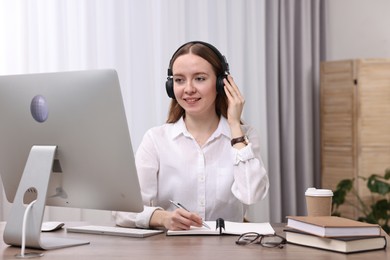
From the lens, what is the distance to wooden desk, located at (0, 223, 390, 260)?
1620 millimetres

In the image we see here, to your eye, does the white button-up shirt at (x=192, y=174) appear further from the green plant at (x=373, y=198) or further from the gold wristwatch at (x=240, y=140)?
the green plant at (x=373, y=198)

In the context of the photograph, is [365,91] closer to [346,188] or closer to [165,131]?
[346,188]

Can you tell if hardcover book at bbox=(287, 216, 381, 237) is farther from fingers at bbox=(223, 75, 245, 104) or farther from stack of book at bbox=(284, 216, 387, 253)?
fingers at bbox=(223, 75, 245, 104)

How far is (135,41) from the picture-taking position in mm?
3658

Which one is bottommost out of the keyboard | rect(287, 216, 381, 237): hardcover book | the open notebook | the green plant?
the green plant

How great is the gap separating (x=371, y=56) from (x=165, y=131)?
2.49 m

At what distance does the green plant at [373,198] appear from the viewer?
396 centimetres

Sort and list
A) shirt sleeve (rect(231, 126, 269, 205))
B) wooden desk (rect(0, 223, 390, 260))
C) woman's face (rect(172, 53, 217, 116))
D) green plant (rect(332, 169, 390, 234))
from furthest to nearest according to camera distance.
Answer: green plant (rect(332, 169, 390, 234)) < woman's face (rect(172, 53, 217, 116)) < shirt sleeve (rect(231, 126, 269, 205)) < wooden desk (rect(0, 223, 390, 260))

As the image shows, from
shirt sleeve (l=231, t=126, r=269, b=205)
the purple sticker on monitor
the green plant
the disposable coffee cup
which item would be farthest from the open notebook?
the green plant

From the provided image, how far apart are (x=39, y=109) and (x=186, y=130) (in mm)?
817

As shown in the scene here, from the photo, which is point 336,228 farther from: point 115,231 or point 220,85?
point 220,85

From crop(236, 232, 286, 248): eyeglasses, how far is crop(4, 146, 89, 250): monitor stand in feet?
1.45

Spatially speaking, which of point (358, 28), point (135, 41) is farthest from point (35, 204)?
point (358, 28)

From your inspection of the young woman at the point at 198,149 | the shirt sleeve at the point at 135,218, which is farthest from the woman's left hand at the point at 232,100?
the shirt sleeve at the point at 135,218
